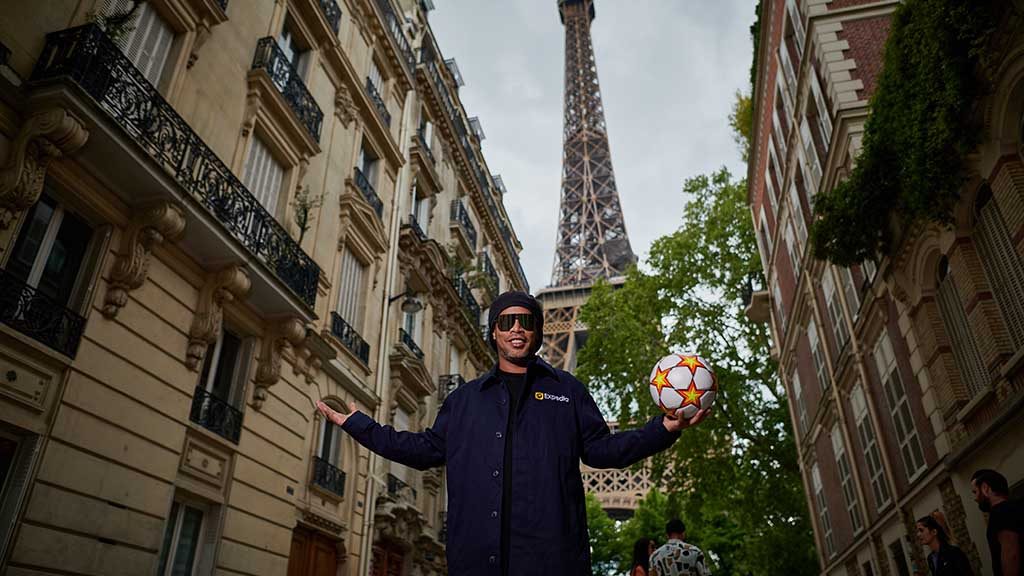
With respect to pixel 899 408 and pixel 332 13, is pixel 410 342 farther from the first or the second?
pixel 899 408

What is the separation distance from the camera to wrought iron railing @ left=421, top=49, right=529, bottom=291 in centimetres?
2469

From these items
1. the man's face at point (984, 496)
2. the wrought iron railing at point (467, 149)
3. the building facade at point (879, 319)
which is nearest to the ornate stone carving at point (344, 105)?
the wrought iron railing at point (467, 149)

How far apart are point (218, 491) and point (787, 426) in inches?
851

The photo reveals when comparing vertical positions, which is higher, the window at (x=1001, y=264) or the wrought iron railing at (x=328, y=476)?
the window at (x=1001, y=264)

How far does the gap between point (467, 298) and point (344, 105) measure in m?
9.60

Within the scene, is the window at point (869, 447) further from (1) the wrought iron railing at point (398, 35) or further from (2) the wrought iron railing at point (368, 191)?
(1) the wrought iron railing at point (398, 35)

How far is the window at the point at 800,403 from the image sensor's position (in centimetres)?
2162

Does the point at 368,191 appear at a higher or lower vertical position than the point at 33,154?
higher

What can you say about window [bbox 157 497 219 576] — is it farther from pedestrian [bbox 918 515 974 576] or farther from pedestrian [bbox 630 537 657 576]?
pedestrian [bbox 918 515 974 576]

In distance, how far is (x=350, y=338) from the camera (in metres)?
15.0

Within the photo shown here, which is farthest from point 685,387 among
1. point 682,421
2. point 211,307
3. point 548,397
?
point 211,307

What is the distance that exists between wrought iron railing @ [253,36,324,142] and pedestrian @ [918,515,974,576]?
39.4 feet

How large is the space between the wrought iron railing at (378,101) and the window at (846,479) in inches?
579

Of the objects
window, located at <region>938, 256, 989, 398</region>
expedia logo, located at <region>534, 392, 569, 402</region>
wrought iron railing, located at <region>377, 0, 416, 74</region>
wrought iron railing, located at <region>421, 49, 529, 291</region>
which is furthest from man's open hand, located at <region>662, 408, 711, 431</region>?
wrought iron railing, located at <region>421, 49, 529, 291</region>
